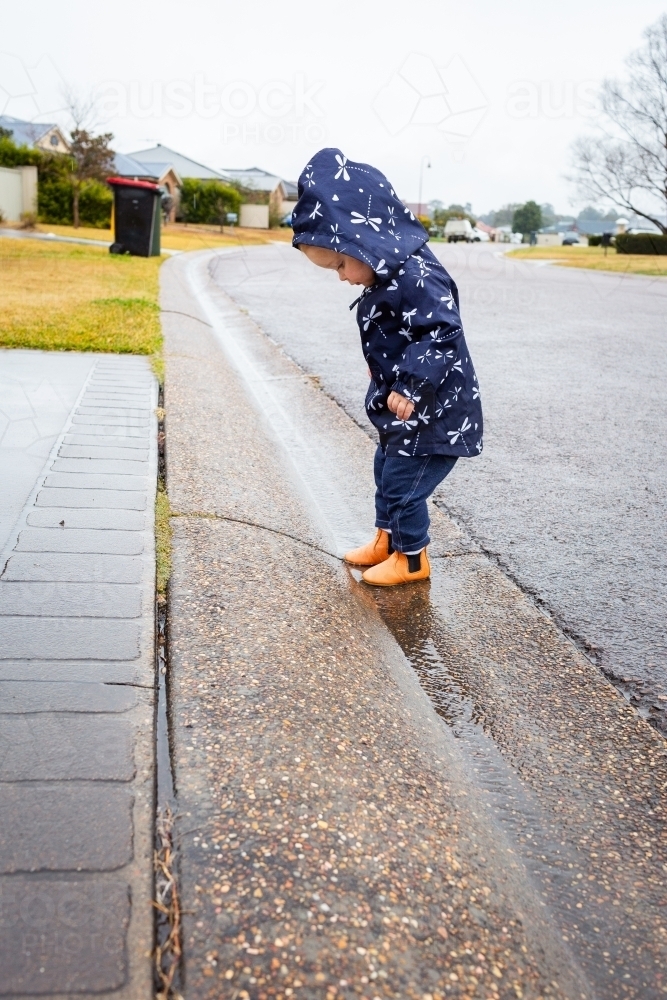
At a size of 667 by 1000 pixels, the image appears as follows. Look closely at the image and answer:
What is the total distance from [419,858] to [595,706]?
859 millimetres

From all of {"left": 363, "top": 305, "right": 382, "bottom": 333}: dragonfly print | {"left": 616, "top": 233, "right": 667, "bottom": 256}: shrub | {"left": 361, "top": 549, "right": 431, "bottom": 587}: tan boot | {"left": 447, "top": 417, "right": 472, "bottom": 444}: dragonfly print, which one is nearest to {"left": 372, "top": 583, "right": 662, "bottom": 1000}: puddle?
{"left": 361, "top": 549, "right": 431, "bottom": 587}: tan boot

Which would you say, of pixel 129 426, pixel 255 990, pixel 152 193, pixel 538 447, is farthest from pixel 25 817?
pixel 152 193

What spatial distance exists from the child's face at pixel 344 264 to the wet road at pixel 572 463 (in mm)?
1125

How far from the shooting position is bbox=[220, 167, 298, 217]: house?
66.6m

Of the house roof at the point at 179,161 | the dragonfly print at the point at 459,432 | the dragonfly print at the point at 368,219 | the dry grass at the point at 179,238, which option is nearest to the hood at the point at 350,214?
the dragonfly print at the point at 368,219

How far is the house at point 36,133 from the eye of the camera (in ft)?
158

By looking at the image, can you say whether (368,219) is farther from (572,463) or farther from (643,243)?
(643,243)

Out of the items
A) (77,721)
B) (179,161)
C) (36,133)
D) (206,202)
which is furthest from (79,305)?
(179,161)

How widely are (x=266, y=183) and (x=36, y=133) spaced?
29643 millimetres

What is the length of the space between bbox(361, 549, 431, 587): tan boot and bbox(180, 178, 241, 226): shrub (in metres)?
50.0

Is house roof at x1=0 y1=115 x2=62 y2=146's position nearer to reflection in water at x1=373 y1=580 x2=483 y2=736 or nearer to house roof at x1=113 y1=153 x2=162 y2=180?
house roof at x1=113 y1=153 x2=162 y2=180

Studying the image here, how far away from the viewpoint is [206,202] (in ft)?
167

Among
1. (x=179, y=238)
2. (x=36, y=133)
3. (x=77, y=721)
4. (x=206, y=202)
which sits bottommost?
(x=77, y=721)

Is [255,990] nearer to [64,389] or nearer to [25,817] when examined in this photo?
[25,817]
